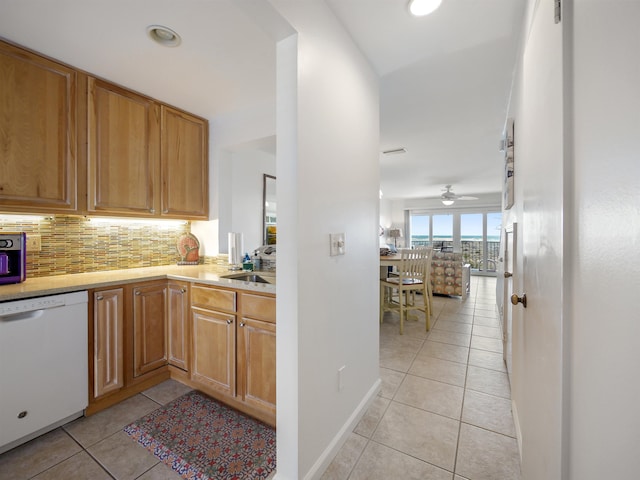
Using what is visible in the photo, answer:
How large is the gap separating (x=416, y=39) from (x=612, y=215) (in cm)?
170

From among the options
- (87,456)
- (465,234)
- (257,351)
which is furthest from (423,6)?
(465,234)

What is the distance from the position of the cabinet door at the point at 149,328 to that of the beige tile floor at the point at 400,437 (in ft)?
0.72

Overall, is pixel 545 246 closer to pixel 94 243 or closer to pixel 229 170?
pixel 229 170

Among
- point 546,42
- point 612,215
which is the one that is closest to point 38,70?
point 546,42

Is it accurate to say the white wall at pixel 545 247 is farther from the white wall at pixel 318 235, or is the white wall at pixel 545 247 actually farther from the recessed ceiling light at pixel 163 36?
the recessed ceiling light at pixel 163 36

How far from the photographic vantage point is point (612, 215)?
47cm

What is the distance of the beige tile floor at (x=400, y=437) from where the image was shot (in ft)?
4.66

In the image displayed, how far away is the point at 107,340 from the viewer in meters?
1.93

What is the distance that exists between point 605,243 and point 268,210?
10.5 ft

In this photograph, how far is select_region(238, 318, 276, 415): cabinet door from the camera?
1694 mm

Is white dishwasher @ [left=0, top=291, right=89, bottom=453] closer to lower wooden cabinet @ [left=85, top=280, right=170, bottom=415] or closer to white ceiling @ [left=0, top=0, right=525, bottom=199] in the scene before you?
lower wooden cabinet @ [left=85, top=280, right=170, bottom=415]

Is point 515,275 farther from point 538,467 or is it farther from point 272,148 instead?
point 272,148

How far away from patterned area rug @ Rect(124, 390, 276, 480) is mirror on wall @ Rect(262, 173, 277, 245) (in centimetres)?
188

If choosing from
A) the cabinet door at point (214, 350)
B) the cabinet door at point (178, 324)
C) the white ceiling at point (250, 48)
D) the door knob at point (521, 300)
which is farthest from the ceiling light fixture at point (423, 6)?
the cabinet door at point (178, 324)
